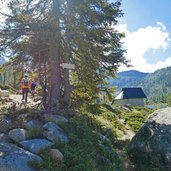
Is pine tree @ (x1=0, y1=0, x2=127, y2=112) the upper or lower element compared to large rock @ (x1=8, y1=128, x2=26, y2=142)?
upper

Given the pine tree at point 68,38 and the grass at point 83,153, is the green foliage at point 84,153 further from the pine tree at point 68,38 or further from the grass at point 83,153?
the pine tree at point 68,38

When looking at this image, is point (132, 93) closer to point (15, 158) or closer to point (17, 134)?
point (17, 134)

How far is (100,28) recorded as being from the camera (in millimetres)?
17406

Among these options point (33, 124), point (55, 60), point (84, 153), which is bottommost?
point (84, 153)

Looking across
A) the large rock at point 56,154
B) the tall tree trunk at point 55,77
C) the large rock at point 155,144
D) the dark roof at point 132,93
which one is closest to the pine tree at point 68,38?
the tall tree trunk at point 55,77

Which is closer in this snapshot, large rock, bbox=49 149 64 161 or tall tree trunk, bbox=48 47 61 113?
large rock, bbox=49 149 64 161

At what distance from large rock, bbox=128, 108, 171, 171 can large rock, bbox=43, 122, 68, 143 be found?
2.97 metres

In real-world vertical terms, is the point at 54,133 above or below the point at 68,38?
below

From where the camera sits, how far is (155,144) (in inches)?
492

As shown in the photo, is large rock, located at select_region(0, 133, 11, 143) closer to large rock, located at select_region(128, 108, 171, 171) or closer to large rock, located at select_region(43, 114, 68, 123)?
large rock, located at select_region(43, 114, 68, 123)

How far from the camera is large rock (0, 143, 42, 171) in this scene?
8969 millimetres

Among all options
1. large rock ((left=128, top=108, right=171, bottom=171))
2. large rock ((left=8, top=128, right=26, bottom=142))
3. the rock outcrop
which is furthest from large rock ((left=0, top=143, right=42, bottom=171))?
large rock ((left=128, top=108, right=171, bottom=171))

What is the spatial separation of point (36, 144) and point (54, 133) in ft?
3.59

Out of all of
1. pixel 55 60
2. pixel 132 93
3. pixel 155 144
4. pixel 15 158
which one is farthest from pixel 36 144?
pixel 132 93
